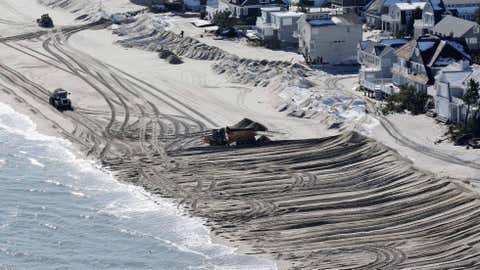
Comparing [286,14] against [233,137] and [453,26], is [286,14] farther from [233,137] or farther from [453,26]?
[233,137]

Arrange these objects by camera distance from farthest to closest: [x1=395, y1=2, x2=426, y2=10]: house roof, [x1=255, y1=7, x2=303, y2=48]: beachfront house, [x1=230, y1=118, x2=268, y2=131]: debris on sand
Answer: [x1=395, y1=2, x2=426, y2=10]: house roof, [x1=255, y1=7, x2=303, y2=48]: beachfront house, [x1=230, y1=118, x2=268, y2=131]: debris on sand

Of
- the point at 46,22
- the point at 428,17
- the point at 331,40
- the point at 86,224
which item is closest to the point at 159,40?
the point at 46,22

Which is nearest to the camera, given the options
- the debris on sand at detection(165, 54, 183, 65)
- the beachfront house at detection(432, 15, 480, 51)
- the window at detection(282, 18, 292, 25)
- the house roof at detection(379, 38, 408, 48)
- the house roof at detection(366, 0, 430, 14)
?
the house roof at detection(379, 38, 408, 48)

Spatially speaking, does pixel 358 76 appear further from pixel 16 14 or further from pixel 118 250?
pixel 16 14

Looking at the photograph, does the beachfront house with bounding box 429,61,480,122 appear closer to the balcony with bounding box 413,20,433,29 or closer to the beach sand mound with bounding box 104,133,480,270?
the beach sand mound with bounding box 104,133,480,270

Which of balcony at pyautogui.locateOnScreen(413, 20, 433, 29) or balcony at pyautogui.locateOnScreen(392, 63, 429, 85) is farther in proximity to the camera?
balcony at pyautogui.locateOnScreen(413, 20, 433, 29)

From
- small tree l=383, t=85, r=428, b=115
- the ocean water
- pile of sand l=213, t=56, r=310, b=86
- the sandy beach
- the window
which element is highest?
the window

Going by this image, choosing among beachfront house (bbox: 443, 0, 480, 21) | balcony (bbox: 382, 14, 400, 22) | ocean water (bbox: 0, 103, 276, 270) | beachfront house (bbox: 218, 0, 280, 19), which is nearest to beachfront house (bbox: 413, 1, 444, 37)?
beachfront house (bbox: 443, 0, 480, 21)
